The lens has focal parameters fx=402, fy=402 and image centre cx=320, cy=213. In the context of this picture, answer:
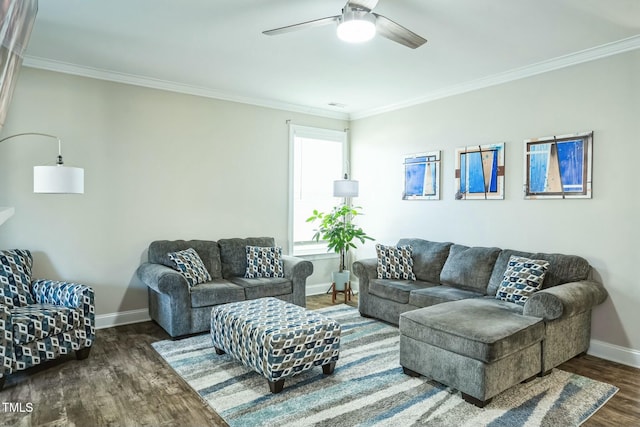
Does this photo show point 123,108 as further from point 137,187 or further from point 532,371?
point 532,371

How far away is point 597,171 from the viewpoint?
3.60 m

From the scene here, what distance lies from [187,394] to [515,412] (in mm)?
2219

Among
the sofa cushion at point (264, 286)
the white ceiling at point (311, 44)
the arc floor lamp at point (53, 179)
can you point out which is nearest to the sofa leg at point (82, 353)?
the arc floor lamp at point (53, 179)

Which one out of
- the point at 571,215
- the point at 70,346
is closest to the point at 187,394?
the point at 70,346

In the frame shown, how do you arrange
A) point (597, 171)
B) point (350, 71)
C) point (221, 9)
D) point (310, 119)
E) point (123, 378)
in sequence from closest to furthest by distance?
point (221, 9)
point (123, 378)
point (597, 171)
point (350, 71)
point (310, 119)

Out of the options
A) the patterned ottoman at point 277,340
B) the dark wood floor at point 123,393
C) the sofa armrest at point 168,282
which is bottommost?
the dark wood floor at point 123,393

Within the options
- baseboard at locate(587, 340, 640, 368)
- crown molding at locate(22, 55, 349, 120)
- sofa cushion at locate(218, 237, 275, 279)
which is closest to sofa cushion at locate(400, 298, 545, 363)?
baseboard at locate(587, 340, 640, 368)

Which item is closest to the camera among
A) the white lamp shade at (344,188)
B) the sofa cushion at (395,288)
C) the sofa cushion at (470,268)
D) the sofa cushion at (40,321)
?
the sofa cushion at (40,321)

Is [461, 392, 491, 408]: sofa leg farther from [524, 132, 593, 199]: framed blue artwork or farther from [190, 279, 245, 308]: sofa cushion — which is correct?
[190, 279, 245, 308]: sofa cushion

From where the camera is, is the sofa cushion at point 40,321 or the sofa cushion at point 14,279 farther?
the sofa cushion at point 14,279

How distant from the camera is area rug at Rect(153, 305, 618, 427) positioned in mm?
2525

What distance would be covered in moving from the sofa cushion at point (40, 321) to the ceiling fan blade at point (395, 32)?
318 cm

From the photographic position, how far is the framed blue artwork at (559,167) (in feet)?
12.0

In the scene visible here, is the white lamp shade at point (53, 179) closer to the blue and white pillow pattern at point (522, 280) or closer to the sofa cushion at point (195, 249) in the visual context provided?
the sofa cushion at point (195, 249)
